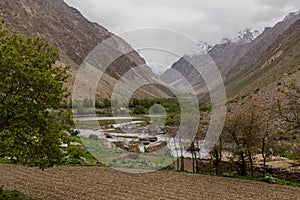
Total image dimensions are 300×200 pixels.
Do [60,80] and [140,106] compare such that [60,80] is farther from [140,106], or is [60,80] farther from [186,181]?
[140,106]

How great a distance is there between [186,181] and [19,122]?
1241cm

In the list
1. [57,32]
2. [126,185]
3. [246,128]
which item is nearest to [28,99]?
[126,185]

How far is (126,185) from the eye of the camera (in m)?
19.1

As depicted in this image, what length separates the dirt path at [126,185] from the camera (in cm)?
1677

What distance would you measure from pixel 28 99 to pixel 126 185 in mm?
9113

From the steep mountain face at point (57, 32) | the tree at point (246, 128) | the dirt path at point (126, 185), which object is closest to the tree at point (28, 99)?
the dirt path at point (126, 185)

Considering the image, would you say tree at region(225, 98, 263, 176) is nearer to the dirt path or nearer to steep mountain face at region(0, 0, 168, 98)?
the dirt path

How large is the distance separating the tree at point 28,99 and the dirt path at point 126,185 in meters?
4.44

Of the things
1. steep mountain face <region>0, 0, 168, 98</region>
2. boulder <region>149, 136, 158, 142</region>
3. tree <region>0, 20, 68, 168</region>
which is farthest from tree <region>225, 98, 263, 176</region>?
steep mountain face <region>0, 0, 168, 98</region>

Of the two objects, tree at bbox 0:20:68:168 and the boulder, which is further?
the boulder

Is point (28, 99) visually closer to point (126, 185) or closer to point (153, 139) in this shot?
point (126, 185)

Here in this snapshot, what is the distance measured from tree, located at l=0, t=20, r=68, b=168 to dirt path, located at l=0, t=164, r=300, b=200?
4445 mm

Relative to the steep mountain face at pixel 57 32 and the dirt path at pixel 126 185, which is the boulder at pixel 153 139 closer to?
the dirt path at pixel 126 185

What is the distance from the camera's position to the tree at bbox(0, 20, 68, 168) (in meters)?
11.2
